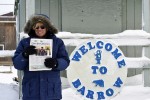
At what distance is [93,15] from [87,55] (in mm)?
2973

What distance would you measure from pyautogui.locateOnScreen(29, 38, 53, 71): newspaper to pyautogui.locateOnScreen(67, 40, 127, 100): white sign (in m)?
1.45

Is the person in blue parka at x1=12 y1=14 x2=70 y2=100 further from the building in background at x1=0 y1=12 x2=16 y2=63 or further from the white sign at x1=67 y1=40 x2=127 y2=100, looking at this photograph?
the building in background at x1=0 y1=12 x2=16 y2=63

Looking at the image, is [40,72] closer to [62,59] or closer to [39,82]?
[39,82]

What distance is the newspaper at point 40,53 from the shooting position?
3.21m

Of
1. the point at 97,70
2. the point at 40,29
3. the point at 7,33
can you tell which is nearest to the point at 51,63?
the point at 40,29

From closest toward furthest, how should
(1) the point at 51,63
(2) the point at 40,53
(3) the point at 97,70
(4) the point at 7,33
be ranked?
(1) the point at 51,63 → (2) the point at 40,53 → (3) the point at 97,70 → (4) the point at 7,33

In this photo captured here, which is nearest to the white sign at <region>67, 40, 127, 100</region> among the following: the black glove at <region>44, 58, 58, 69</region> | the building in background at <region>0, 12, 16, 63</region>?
the black glove at <region>44, 58, 58, 69</region>

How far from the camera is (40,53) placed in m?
3.27

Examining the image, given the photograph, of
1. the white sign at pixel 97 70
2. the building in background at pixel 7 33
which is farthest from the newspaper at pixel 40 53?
the building in background at pixel 7 33

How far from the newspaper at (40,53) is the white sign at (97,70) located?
145 cm

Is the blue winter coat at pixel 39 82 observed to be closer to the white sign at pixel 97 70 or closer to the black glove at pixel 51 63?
the black glove at pixel 51 63

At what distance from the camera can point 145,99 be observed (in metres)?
5.08

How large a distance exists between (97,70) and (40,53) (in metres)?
1.62

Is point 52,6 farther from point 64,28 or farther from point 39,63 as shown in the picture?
point 39,63
